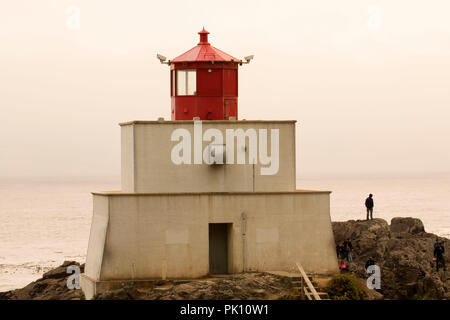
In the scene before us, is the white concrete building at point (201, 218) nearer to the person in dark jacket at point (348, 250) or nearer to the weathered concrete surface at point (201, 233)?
the weathered concrete surface at point (201, 233)

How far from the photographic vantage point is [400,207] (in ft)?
383

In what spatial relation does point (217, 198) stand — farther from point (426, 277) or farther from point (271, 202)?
point (426, 277)

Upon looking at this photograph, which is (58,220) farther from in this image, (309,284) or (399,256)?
→ (309,284)

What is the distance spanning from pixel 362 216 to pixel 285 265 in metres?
67.9

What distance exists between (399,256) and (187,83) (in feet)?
31.1

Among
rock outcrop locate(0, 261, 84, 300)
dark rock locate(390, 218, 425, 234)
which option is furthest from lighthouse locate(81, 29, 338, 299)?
dark rock locate(390, 218, 425, 234)

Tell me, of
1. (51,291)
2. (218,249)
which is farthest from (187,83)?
(51,291)

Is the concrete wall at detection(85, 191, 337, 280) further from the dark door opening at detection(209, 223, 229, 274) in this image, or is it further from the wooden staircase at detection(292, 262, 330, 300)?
the wooden staircase at detection(292, 262, 330, 300)

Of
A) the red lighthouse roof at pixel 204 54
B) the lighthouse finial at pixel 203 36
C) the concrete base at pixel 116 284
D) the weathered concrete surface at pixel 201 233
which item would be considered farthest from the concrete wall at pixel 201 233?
the lighthouse finial at pixel 203 36

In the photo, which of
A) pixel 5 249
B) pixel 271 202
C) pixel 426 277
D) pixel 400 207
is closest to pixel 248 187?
pixel 271 202

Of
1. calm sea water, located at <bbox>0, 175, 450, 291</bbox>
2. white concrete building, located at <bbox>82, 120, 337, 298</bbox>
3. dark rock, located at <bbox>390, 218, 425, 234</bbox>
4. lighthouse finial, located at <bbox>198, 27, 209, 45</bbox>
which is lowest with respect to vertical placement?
calm sea water, located at <bbox>0, 175, 450, 291</bbox>

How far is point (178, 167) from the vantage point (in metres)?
32.2

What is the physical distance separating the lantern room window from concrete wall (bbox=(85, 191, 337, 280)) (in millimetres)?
3492

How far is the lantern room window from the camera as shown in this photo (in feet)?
109
